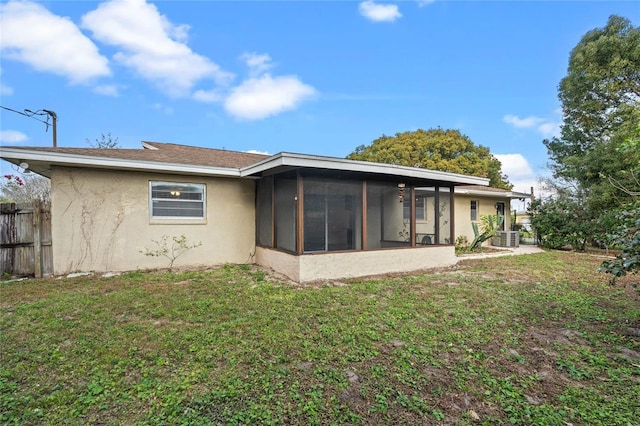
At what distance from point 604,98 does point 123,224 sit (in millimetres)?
18219

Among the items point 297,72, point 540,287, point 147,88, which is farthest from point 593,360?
point 147,88

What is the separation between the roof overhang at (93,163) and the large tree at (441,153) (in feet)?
51.7

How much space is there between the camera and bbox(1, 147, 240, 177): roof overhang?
5.30 metres

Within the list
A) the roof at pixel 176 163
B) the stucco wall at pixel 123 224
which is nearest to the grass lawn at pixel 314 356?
the stucco wall at pixel 123 224

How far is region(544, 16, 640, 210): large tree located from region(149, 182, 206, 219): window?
12.8 meters

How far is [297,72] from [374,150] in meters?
12.5

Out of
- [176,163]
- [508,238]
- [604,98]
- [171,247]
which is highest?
[604,98]

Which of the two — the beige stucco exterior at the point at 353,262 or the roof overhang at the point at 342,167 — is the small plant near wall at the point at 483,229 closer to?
the beige stucco exterior at the point at 353,262

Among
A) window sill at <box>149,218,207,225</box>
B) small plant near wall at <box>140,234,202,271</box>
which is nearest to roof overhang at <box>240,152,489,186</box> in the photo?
window sill at <box>149,218,207,225</box>

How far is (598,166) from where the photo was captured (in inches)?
440

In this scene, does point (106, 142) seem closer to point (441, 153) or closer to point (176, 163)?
point (176, 163)

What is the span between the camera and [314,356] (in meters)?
2.89

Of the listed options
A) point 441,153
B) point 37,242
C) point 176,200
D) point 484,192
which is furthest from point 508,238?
point 37,242

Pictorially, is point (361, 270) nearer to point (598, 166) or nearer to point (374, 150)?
point (598, 166)
